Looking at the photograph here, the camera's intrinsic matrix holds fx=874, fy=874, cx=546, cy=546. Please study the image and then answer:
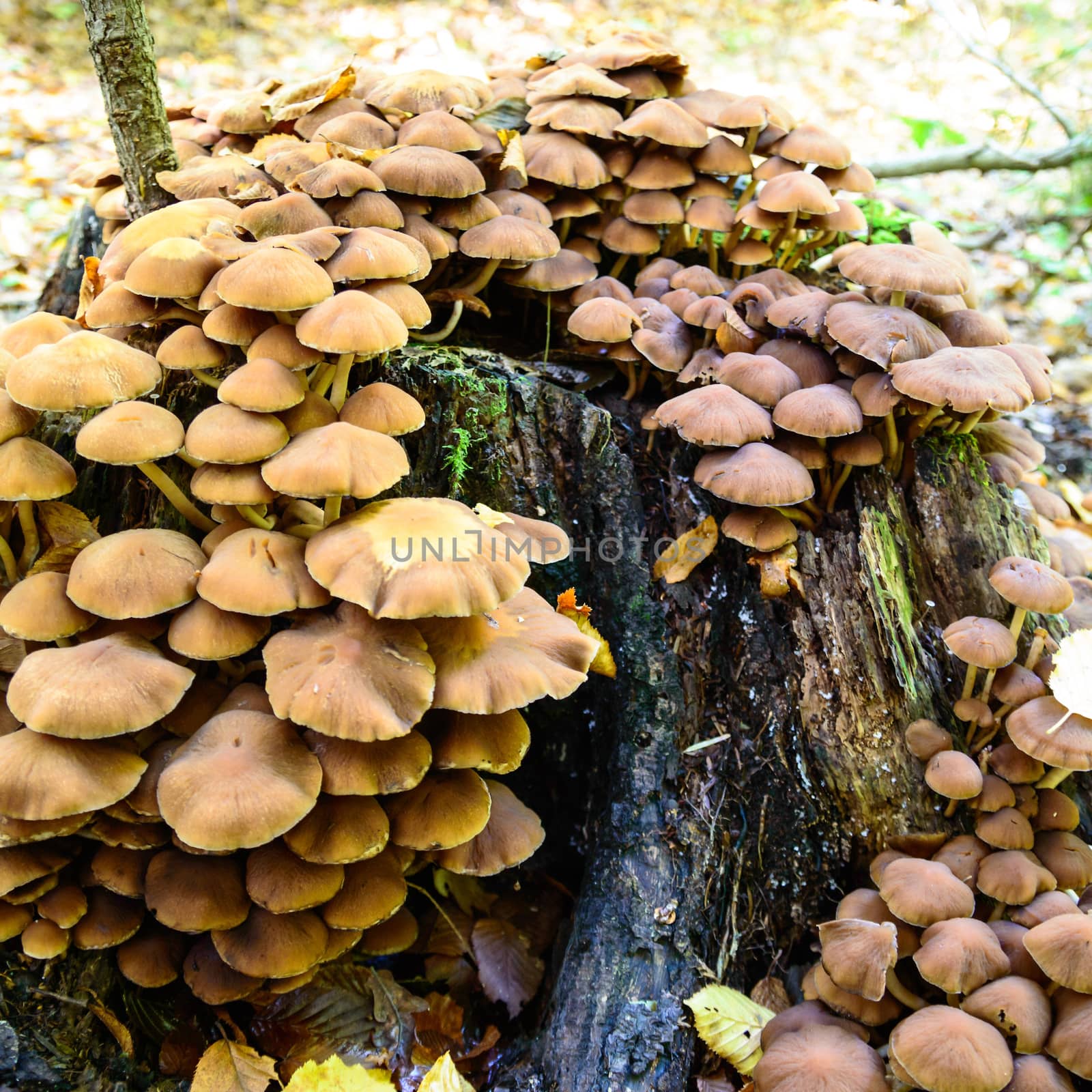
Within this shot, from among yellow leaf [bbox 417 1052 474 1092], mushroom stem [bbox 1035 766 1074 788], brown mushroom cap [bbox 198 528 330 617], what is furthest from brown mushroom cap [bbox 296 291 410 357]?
mushroom stem [bbox 1035 766 1074 788]

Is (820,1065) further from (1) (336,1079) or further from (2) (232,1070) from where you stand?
(2) (232,1070)

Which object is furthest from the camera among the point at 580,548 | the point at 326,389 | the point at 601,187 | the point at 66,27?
the point at 66,27

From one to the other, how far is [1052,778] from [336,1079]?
9.73ft

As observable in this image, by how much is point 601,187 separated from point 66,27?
12.3m

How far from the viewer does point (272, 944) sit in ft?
9.48

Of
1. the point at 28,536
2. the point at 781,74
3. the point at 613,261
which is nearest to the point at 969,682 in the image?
the point at 613,261

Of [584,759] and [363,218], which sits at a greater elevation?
[363,218]

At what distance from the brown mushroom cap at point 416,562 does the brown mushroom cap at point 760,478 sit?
1025mm

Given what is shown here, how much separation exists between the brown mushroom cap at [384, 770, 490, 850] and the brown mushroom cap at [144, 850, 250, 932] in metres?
0.54

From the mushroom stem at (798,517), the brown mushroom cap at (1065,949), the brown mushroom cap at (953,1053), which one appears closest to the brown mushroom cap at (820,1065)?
the brown mushroom cap at (953,1053)

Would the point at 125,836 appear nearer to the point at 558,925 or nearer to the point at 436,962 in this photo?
the point at 436,962

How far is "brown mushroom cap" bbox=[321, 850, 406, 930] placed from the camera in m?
2.96

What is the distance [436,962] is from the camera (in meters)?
3.78

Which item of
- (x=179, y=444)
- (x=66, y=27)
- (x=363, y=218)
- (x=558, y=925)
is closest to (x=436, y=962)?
(x=558, y=925)
